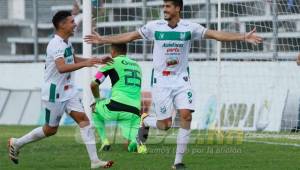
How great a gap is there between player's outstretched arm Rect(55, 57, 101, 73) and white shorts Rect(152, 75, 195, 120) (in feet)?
4.51

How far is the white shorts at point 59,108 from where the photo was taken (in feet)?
38.3

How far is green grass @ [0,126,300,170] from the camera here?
38.4 feet

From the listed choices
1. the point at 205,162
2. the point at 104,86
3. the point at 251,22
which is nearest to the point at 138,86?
the point at 205,162

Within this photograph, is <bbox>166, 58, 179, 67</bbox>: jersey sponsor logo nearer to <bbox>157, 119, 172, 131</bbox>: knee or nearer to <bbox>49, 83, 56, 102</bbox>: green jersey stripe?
<bbox>157, 119, 172, 131</bbox>: knee

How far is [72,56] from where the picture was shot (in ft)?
38.6

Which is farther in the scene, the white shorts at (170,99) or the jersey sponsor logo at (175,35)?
the jersey sponsor logo at (175,35)

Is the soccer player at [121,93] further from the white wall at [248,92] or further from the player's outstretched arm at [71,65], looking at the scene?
the white wall at [248,92]

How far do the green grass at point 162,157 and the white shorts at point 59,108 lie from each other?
629 mm

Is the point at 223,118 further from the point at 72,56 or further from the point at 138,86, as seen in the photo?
the point at 72,56

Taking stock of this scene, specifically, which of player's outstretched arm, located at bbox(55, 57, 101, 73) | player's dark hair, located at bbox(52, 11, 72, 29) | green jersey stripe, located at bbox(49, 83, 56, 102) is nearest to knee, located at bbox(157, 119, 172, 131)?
green jersey stripe, located at bbox(49, 83, 56, 102)

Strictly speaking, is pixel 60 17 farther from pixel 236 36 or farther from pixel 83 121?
pixel 236 36

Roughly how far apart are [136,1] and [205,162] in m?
10.5

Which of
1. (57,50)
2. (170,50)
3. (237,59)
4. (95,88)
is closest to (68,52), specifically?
(57,50)

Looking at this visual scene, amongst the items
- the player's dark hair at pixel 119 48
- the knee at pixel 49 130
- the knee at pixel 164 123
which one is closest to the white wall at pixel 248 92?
the player's dark hair at pixel 119 48
